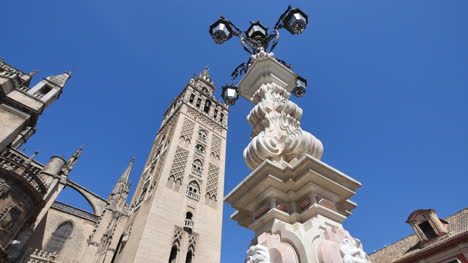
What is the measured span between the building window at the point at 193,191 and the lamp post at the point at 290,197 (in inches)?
702

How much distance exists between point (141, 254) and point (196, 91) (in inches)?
797

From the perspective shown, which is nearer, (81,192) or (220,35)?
(220,35)

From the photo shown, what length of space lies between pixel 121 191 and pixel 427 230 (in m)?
24.2

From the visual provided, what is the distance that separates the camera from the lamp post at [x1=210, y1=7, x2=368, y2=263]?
1764 mm

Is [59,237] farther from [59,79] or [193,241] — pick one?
[59,79]

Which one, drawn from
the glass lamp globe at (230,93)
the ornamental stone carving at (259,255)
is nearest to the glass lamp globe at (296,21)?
the glass lamp globe at (230,93)

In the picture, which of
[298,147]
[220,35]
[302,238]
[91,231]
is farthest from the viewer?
[91,231]

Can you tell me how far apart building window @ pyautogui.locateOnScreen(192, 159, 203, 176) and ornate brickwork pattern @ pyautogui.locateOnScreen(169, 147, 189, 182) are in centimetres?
103

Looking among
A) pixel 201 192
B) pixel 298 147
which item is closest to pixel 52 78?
pixel 201 192

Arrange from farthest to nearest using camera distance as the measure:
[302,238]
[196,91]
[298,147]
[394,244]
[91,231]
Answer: [196,91] < [91,231] < [394,244] < [298,147] < [302,238]

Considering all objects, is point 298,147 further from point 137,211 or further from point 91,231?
point 91,231

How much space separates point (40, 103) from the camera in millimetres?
17359

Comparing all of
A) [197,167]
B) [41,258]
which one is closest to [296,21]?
[197,167]

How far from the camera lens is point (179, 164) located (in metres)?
21.1
